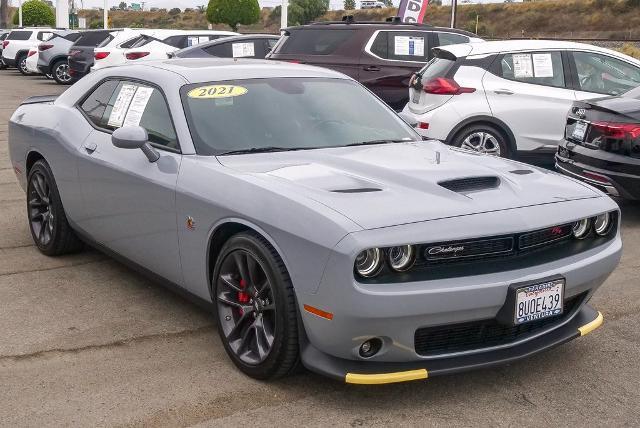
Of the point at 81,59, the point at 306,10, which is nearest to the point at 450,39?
the point at 81,59

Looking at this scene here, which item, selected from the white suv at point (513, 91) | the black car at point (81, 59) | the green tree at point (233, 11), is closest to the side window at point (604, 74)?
the white suv at point (513, 91)

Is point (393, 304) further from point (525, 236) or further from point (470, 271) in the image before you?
point (525, 236)

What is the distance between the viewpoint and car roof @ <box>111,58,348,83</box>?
4955mm

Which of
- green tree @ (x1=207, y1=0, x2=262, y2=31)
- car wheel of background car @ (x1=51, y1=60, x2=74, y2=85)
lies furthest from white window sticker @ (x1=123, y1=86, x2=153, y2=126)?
green tree @ (x1=207, y1=0, x2=262, y2=31)

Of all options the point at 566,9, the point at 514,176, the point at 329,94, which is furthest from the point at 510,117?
the point at 566,9

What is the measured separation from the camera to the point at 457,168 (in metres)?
4.27

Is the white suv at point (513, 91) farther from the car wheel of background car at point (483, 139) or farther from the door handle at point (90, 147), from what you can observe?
the door handle at point (90, 147)

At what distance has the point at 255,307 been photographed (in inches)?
154

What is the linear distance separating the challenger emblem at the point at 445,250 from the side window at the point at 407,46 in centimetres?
807

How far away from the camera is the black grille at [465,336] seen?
140 inches

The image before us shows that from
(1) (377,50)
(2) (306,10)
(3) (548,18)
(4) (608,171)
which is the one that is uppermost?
(1) (377,50)

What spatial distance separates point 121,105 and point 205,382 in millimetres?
2129

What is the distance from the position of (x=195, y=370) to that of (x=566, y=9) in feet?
229

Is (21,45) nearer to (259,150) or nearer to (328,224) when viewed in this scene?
(259,150)
